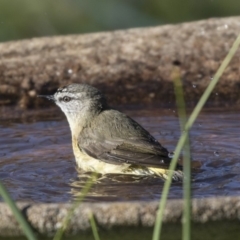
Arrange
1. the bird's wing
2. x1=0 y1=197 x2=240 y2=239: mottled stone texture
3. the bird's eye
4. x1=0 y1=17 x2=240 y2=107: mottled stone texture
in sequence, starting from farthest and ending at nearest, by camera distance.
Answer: x1=0 y1=17 x2=240 y2=107: mottled stone texture → the bird's eye → the bird's wing → x1=0 y1=197 x2=240 y2=239: mottled stone texture

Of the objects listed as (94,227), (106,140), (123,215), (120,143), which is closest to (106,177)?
(120,143)

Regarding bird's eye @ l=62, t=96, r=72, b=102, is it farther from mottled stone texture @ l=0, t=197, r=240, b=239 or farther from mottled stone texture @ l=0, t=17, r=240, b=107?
mottled stone texture @ l=0, t=197, r=240, b=239

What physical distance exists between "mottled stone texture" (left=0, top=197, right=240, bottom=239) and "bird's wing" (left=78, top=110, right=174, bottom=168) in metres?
1.79

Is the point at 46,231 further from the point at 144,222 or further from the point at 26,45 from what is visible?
the point at 26,45

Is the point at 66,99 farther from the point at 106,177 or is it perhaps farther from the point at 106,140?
the point at 106,177

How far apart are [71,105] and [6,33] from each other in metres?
3.84

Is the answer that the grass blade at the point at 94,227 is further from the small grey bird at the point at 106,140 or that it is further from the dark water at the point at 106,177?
the small grey bird at the point at 106,140

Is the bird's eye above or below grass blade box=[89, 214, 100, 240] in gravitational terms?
above

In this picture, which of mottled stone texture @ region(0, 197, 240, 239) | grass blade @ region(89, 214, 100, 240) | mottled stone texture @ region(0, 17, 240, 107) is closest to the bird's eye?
mottled stone texture @ region(0, 17, 240, 107)

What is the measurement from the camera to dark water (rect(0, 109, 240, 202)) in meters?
5.73

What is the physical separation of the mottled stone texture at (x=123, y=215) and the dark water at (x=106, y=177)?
3.35 feet

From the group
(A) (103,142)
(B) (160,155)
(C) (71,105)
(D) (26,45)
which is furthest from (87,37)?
(B) (160,155)

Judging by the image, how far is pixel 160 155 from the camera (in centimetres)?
624

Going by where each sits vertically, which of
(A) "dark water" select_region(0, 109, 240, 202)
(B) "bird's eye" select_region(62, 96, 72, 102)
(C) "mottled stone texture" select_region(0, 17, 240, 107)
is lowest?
(A) "dark water" select_region(0, 109, 240, 202)
